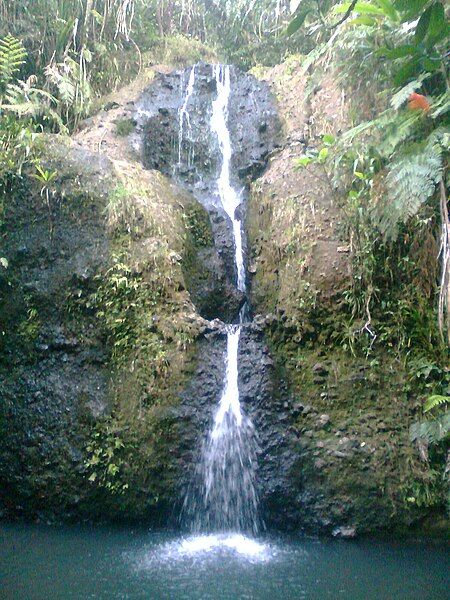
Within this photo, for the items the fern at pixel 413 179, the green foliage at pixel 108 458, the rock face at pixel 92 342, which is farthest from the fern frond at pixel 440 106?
the green foliage at pixel 108 458

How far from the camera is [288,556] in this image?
4.66m

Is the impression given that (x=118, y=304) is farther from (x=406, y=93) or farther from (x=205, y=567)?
(x=406, y=93)

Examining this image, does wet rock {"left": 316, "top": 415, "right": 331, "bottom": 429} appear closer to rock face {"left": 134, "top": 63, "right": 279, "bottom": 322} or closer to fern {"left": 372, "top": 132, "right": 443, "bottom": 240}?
fern {"left": 372, "top": 132, "right": 443, "bottom": 240}

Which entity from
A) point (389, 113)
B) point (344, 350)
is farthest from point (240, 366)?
point (389, 113)

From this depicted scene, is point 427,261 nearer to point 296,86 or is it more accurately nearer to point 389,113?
point 389,113

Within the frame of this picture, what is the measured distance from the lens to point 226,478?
5.48 meters

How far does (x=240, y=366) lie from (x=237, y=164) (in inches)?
155

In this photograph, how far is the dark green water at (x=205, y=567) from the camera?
398 centimetres

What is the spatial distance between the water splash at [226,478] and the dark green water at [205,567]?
20cm

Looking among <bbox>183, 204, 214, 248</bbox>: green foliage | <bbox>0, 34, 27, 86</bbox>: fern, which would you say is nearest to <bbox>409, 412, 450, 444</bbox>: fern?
<bbox>183, 204, 214, 248</bbox>: green foliage

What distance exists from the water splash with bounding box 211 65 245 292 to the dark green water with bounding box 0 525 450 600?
3550mm

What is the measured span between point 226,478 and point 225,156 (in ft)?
17.2

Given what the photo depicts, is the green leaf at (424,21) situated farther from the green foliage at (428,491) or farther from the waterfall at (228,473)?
the waterfall at (228,473)

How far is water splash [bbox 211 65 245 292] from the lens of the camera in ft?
25.4
